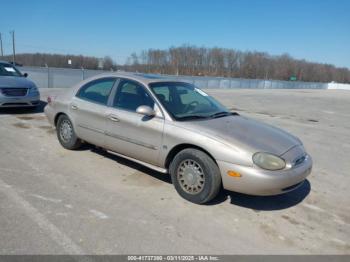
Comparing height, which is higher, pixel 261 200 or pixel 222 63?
pixel 222 63

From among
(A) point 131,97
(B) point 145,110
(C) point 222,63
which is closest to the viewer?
(B) point 145,110

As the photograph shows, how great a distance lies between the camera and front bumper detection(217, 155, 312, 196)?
339 cm

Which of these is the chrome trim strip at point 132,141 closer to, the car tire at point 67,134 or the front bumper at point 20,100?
the car tire at point 67,134

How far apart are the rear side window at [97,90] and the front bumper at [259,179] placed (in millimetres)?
2293

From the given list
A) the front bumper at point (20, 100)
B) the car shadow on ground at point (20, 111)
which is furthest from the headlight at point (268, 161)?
the car shadow on ground at point (20, 111)

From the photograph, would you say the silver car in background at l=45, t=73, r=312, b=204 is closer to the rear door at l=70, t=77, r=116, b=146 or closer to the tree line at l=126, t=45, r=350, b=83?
the rear door at l=70, t=77, r=116, b=146

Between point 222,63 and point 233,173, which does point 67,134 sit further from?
point 222,63

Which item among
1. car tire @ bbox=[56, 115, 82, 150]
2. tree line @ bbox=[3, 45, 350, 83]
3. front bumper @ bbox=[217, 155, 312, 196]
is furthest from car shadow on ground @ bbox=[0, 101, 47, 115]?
tree line @ bbox=[3, 45, 350, 83]

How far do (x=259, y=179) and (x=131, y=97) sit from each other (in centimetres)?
224

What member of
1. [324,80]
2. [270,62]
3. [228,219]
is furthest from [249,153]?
[324,80]

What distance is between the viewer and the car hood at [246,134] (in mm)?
3605

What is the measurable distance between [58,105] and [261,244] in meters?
4.32

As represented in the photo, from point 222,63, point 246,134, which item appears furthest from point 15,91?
point 222,63

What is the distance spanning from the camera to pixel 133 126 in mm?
4328
